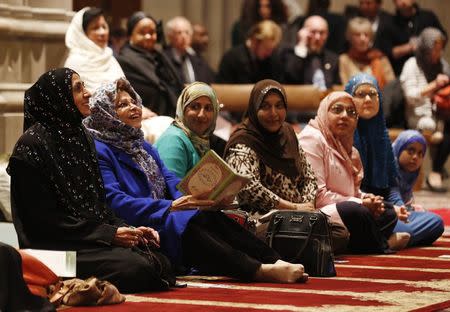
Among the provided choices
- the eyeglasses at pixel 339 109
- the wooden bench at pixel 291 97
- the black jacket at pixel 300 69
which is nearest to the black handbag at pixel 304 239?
the eyeglasses at pixel 339 109

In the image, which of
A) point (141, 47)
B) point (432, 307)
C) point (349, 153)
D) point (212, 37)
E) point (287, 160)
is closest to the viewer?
point (432, 307)

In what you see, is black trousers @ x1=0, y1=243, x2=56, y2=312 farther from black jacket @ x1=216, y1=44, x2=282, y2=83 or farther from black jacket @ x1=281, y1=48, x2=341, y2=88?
black jacket @ x1=281, y1=48, x2=341, y2=88

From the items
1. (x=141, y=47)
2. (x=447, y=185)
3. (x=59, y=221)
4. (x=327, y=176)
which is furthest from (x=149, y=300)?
(x=447, y=185)

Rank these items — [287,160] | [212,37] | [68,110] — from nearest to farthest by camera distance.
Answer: [68,110]
[287,160]
[212,37]

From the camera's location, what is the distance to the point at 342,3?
1722cm

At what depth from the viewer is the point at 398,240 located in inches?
367

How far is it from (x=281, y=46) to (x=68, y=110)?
7.08 meters

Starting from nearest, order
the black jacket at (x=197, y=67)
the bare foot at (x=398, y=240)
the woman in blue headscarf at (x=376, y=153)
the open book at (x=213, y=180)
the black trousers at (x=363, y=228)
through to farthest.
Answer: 1. the open book at (x=213, y=180)
2. the black trousers at (x=363, y=228)
3. the bare foot at (x=398, y=240)
4. the woman in blue headscarf at (x=376, y=153)
5. the black jacket at (x=197, y=67)

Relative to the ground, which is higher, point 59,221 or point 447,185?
point 59,221

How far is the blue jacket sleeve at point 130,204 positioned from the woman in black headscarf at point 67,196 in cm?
32

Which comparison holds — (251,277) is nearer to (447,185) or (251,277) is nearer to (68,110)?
(68,110)

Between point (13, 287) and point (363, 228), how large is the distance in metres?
3.35

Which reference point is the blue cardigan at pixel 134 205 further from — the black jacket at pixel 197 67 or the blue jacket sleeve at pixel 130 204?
the black jacket at pixel 197 67

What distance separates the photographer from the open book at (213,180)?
282 inches
